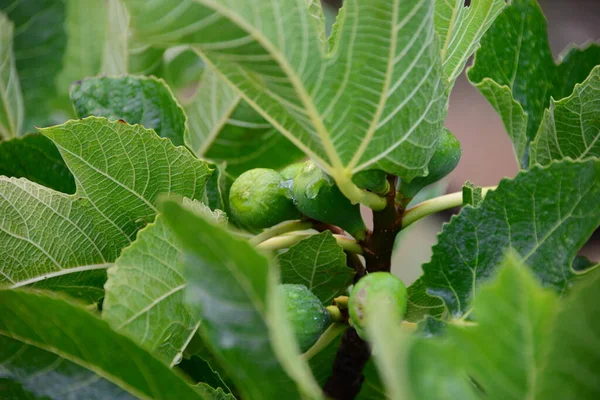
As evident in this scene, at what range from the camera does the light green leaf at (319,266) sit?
0.51m

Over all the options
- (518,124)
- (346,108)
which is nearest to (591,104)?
(518,124)

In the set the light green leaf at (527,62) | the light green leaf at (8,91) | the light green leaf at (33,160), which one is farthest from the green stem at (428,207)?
the light green leaf at (8,91)

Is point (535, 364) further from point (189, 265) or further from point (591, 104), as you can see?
point (591, 104)

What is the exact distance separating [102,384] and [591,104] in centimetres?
42

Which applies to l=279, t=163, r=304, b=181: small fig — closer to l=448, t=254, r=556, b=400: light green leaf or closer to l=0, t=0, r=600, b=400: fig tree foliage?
l=0, t=0, r=600, b=400: fig tree foliage

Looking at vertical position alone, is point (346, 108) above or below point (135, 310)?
above

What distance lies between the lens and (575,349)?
0.29 m

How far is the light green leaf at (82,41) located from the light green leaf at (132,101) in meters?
0.27

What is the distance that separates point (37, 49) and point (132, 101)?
273 millimetres

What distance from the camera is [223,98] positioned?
0.75 meters

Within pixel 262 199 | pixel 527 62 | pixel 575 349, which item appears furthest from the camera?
pixel 527 62

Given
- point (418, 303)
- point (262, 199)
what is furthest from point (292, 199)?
point (418, 303)

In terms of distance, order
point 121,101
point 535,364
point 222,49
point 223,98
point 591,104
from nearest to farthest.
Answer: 1. point 535,364
2. point 222,49
3. point 591,104
4. point 121,101
5. point 223,98

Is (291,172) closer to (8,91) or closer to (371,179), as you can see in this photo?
(371,179)
